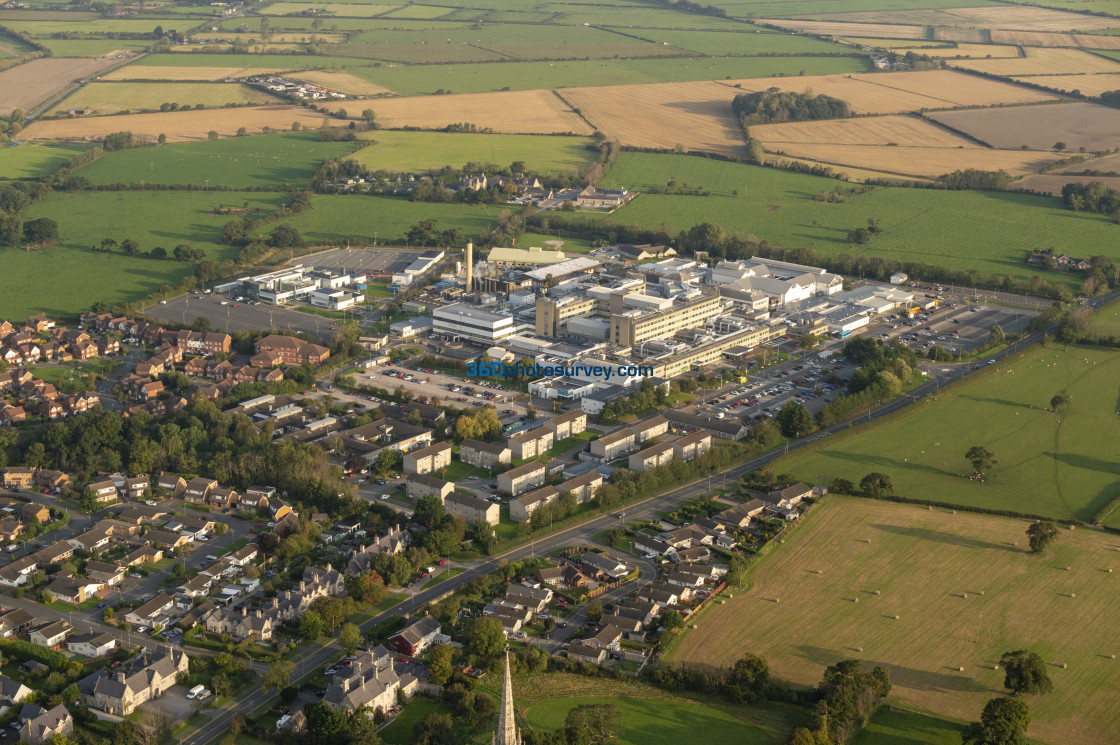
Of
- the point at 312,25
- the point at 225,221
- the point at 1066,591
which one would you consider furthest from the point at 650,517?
the point at 312,25

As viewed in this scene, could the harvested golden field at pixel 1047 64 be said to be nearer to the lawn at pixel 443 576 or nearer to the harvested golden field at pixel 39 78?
the harvested golden field at pixel 39 78

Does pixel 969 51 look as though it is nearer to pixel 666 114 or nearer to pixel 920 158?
pixel 666 114

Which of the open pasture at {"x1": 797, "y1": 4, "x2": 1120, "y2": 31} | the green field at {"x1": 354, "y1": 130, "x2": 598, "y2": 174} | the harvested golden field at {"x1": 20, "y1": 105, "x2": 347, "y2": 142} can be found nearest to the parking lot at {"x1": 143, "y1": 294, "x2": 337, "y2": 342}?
the green field at {"x1": 354, "y1": 130, "x2": 598, "y2": 174}

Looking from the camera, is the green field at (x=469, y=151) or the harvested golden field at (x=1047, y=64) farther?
the harvested golden field at (x=1047, y=64)

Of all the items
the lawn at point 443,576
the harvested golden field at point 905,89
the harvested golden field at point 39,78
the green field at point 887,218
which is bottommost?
the lawn at point 443,576

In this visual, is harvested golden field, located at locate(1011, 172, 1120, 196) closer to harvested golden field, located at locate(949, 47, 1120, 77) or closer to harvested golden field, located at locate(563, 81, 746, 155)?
harvested golden field, located at locate(563, 81, 746, 155)

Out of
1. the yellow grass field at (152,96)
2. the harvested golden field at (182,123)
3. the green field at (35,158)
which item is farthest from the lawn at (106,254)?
the yellow grass field at (152,96)
